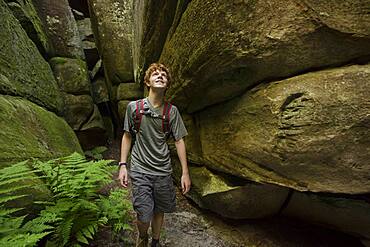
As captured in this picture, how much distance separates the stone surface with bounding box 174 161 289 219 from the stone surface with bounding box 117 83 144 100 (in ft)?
25.8

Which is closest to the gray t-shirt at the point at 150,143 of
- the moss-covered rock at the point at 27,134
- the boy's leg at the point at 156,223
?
the boy's leg at the point at 156,223

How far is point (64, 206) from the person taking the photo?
304 centimetres

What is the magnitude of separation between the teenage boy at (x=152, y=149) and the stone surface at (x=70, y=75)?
25.0 feet

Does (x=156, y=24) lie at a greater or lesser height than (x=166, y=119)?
greater

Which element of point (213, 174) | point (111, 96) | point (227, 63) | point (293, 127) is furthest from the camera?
point (111, 96)

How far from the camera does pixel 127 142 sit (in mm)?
3740

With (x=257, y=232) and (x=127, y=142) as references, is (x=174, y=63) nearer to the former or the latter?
(x=127, y=142)

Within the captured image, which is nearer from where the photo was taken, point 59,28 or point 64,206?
point 64,206

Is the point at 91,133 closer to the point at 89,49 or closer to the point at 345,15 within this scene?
the point at 89,49

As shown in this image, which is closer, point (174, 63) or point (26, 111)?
point (26, 111)

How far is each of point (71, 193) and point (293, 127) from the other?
10.8 feet

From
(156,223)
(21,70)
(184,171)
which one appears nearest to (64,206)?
(156,223)

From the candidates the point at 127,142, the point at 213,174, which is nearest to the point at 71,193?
the point at 127,142

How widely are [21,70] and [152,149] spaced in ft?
14.0
